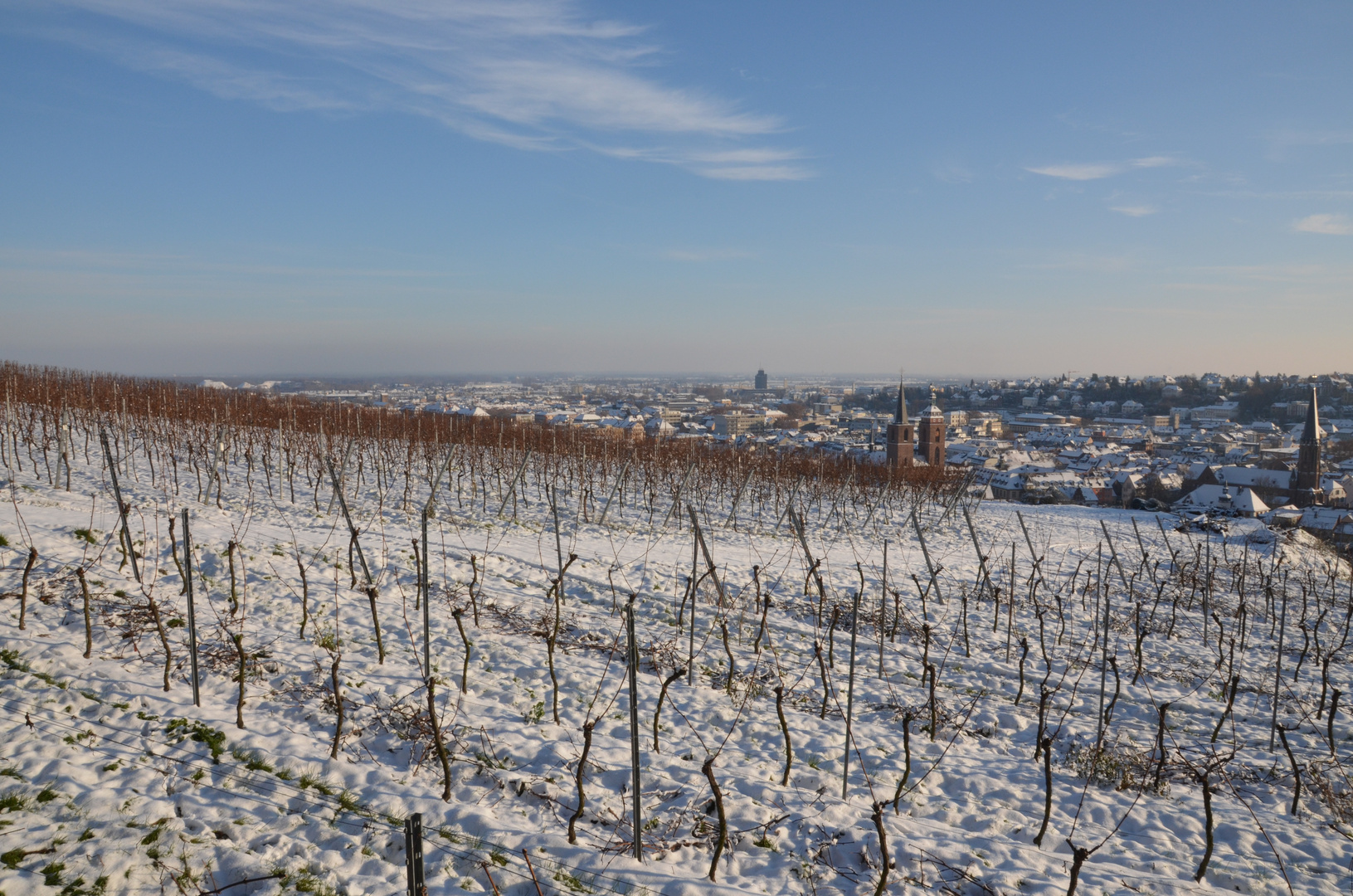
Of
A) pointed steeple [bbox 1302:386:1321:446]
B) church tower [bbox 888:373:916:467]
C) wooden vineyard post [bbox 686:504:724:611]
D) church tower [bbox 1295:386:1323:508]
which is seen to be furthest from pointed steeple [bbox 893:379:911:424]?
wooden vineyard post [bbox 686:504:724:611]

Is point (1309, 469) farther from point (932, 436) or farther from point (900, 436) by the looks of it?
point (900, 436)

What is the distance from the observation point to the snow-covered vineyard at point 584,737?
3.37m

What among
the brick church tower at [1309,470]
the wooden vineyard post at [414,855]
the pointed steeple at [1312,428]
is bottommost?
the brick church tower at [1309,470]

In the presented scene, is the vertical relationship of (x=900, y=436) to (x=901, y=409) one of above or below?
below

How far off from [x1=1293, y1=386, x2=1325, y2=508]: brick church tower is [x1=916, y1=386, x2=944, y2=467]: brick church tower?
2083cm

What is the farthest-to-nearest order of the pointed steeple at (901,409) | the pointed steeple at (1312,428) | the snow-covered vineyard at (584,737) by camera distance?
the pointed steeple at (901,409) → the pointed steeple at (1312,428) → the snow-covered vineyard at (584,737)

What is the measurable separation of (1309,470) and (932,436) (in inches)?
870

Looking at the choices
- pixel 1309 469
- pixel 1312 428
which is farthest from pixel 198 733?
pixel 1309 469

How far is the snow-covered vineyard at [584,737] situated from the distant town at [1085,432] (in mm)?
10676

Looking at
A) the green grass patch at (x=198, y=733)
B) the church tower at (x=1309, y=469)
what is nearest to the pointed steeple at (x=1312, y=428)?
the church tower at (x=1309, y=469)

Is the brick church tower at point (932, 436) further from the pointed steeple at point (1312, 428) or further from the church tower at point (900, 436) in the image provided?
the pointed steeple at point (1312, 428)

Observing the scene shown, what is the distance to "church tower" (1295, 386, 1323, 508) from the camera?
136 ft

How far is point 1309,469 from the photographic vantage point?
1662 inches

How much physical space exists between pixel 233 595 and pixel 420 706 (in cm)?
245
